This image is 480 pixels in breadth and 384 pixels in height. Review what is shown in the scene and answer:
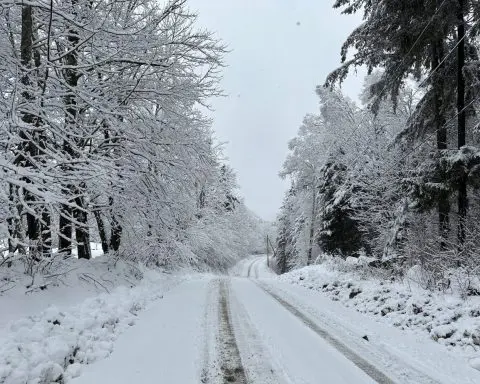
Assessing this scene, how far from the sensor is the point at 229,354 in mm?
6262

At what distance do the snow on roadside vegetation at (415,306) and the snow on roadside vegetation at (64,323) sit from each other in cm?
569

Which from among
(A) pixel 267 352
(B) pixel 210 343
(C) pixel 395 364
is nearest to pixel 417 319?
(C) pixel 395 364

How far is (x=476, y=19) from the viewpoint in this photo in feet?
37.7

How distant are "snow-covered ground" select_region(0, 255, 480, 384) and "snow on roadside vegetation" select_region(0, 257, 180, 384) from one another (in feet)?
0.05

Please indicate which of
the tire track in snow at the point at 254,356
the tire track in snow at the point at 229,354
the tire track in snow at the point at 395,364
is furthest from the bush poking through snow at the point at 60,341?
the tire track in snow at the point at 395,364

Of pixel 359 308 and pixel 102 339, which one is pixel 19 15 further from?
pixel 359 308

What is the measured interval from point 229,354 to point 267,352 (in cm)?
61

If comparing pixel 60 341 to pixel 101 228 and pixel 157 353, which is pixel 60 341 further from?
pixel 101 228

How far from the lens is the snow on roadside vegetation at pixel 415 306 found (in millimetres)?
7238

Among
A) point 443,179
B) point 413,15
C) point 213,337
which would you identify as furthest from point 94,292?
point 413,15

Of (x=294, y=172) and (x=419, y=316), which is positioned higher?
(x=294, y=172)

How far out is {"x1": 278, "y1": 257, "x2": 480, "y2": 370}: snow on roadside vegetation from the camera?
7.24 m

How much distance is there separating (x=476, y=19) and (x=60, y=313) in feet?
41.2

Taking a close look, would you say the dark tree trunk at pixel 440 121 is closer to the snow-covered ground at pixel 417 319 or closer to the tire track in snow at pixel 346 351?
the snow-covered ground at pixel 417 319
